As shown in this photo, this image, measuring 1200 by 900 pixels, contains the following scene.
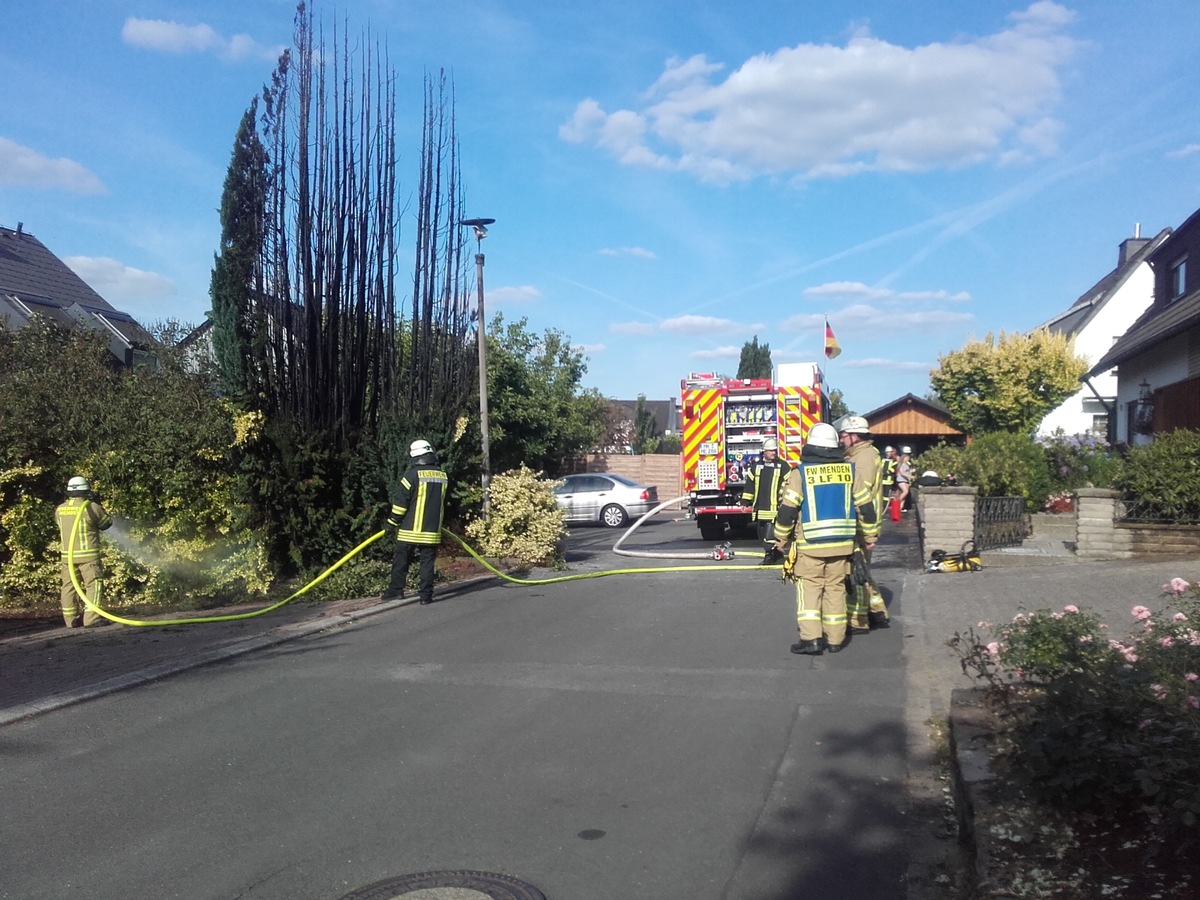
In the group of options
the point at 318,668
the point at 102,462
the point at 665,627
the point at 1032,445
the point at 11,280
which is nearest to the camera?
the point at 318,668

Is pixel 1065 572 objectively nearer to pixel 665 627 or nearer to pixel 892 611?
pixel 892 611

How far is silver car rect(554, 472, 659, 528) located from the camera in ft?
92.4

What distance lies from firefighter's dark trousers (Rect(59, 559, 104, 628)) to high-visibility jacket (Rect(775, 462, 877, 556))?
697cm

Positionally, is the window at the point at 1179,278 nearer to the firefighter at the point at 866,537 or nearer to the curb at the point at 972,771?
the firefighter at the point at 866,537

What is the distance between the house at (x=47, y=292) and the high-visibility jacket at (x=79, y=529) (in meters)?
16.6

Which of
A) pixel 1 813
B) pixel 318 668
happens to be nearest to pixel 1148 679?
pixel 1 813

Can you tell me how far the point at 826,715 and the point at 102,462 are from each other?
8.78 m

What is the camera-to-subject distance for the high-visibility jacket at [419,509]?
11609mm

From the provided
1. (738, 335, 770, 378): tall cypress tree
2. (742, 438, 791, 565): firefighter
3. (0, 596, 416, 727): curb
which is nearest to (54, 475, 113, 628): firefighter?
(0, 596, 416, 727): curb

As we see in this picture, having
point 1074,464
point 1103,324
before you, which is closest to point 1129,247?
point 1103,324

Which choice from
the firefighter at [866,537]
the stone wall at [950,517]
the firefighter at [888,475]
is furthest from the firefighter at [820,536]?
the stone wall at [950,517]

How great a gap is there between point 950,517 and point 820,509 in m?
6.04

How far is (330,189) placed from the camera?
14.5 m

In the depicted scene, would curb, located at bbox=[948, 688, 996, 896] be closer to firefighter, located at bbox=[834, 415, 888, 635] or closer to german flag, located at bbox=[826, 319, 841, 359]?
firefighter, located at bbox=[834, 415, 888, 635]
